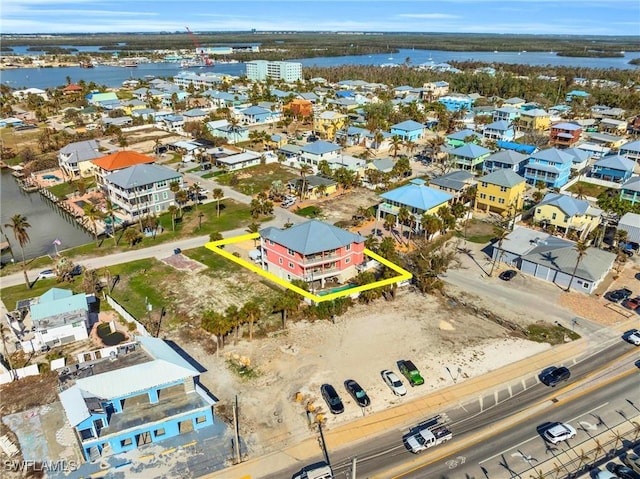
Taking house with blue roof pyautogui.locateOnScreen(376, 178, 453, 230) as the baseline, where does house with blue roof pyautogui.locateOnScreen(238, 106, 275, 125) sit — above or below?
below

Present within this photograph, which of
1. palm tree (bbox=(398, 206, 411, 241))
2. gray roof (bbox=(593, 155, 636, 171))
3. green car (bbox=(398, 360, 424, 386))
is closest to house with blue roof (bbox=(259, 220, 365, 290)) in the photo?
palm tree (bbox=(398, 206, 411, 241))

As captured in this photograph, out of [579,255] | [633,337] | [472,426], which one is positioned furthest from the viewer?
[579,255]

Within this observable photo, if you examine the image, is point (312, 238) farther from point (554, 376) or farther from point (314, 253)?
point (554, 376)

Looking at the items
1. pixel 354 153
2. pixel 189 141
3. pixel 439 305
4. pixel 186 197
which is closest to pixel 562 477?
pixel 439 305

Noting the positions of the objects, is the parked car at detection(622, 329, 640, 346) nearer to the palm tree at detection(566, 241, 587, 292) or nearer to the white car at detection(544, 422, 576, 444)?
the palm tree at detection(566, 241, 587, 292)

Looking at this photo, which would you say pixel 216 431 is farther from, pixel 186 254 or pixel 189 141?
pixel 189 141

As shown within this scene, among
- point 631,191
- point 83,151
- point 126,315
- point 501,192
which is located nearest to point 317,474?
point 126,315
